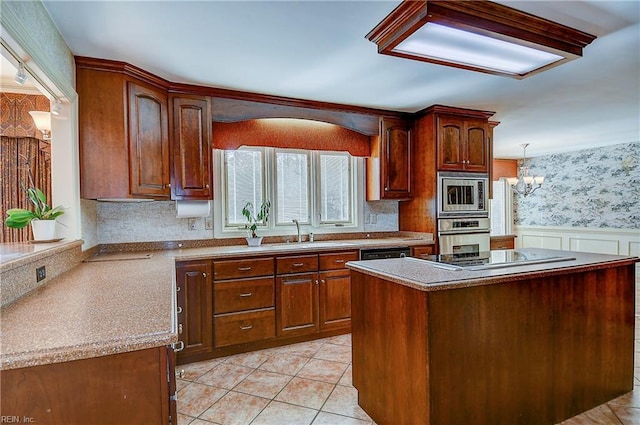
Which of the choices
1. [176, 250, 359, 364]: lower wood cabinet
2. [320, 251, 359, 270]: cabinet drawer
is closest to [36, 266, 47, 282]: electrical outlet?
[176, 250, 359, 364]: lower wood cabinet

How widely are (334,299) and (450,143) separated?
6.98ft

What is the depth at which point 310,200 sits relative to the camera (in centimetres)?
411

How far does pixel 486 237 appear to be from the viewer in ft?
13.7

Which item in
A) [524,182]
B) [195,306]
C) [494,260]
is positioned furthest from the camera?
[524,182]

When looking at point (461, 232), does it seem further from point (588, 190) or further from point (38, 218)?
point (588, 190)

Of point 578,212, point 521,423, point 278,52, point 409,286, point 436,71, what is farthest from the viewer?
point 578,212

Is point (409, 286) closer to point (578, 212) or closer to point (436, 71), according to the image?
point (436, 71)

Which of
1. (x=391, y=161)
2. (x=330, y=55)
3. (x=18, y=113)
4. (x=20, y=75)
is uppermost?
(x=330, y=55)

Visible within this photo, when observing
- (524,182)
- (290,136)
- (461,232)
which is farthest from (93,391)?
(524,182)

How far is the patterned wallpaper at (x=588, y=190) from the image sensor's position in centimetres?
582

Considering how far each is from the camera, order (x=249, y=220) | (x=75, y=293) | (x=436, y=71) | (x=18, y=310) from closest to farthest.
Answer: (x=18, y=310) < (x=75, y=293) < (x=436, y=71) < (x=249, y=220)

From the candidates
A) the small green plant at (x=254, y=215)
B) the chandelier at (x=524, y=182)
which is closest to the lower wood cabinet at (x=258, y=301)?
the small green plant at (x=254, y=215)

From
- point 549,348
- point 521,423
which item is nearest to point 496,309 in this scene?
point 549,348

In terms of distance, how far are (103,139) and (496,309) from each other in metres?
2.82
